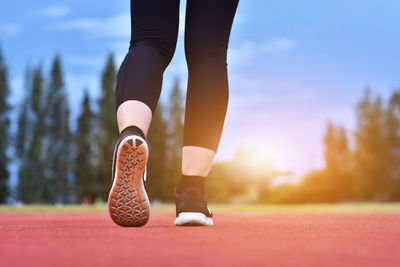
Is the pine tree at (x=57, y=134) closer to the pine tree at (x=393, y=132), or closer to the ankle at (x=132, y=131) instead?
the pine tree at (x=393, y=132)

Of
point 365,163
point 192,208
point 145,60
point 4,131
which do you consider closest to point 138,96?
point 145,60

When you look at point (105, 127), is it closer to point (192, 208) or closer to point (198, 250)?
point (192, 208)

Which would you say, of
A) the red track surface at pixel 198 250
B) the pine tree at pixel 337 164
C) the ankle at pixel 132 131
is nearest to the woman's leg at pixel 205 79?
the ankle at pixel 132 131

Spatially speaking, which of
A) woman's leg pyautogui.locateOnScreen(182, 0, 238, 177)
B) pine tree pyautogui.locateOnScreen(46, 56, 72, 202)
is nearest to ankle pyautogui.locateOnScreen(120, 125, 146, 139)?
woman's leg pyautogui.locateOnScreen(182, 0, 238, 177)

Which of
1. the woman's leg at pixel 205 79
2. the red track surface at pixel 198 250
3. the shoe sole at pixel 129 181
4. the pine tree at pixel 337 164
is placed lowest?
the red track surface at pixel 198 250

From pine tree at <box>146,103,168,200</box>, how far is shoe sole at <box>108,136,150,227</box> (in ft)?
83.9

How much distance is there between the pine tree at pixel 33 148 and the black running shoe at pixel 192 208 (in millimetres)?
24630

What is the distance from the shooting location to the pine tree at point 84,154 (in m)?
27.5

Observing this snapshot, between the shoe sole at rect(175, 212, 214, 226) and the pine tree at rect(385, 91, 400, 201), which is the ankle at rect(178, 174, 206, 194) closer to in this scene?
the shoe sole at rect(175, 212, 214, 226)

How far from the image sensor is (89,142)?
29.1 m

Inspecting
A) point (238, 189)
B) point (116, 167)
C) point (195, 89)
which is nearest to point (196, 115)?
point (195, 89)

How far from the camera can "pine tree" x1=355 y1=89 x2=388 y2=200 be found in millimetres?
27984

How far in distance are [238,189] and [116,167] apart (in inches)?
1218

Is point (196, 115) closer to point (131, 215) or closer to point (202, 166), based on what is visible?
point (202, 166)
